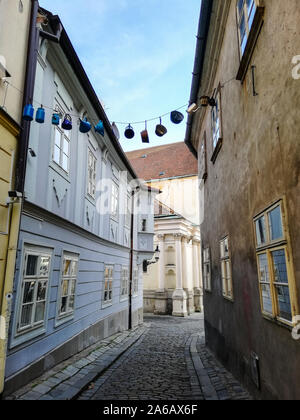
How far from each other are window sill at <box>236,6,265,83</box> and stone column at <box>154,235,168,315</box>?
21.1 m

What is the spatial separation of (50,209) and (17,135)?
2.00 m

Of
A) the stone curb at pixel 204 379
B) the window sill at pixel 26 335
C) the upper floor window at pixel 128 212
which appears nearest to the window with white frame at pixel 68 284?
the window sill at pixel 26 335

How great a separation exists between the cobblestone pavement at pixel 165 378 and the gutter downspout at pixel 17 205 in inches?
73.4

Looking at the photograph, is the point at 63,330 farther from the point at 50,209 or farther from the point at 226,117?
the point at 226,117

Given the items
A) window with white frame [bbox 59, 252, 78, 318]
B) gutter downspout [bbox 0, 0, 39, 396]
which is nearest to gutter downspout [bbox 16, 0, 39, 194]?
gutter downspout [bbox 0, 0, 39, 396]

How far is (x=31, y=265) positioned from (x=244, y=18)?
18.9 feet

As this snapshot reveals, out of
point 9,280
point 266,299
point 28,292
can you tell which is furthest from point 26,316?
point 266,299

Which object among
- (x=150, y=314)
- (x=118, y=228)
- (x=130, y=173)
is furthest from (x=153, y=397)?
(x=150, y=314)

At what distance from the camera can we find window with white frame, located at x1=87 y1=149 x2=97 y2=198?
31.9ft

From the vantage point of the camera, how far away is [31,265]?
5.89 m

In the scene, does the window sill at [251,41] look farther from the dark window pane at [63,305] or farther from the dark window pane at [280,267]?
the dark window pane at [63,305]

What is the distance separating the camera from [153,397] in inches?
205

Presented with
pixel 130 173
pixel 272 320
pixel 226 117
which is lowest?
pixel 272 320

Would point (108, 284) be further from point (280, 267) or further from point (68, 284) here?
point (280, 267)
